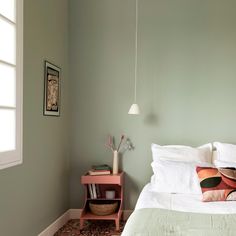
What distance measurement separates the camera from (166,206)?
268cm

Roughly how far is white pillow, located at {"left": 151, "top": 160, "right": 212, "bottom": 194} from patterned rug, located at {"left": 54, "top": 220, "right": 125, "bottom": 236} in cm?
74

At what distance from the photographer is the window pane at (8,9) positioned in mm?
2566

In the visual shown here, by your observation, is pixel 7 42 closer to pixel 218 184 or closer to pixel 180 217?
pixel 180 217

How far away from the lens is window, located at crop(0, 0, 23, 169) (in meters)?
2.55

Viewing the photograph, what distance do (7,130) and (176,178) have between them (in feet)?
5.56

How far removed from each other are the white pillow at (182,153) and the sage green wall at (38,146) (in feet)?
3.76

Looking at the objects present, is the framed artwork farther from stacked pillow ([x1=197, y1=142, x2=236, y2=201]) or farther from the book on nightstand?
stacked pillow ([x1=197, y1=142, x2=236, y2=201])

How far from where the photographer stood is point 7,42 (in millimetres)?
2619

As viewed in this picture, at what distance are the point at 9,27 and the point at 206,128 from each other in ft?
8.08

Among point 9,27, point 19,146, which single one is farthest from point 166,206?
point 9,27

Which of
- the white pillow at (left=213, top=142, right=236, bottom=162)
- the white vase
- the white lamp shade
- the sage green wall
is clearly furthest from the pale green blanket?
the white lamp shade

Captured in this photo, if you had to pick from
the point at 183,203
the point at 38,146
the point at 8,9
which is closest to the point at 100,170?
the point at 38,146

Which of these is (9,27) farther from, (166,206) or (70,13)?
(166,206)

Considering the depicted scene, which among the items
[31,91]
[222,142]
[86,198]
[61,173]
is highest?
[31,91]
